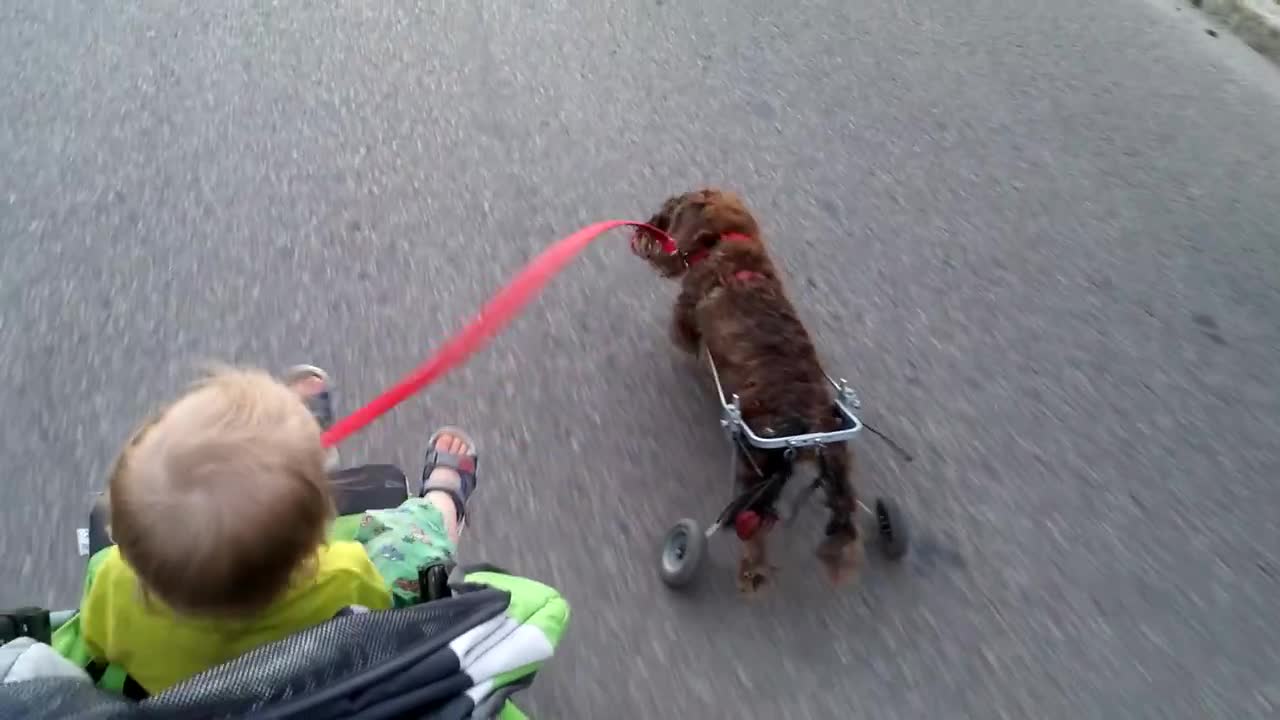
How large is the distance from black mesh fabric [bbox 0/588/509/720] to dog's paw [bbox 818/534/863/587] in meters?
1.10

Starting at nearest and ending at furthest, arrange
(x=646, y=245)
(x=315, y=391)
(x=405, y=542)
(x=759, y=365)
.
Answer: (x=405, y=542) < (x=759, y=365) < (x=315, y=391) < (x=646, y=245)

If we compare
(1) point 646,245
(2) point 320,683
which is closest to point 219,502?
(2) point 320,683

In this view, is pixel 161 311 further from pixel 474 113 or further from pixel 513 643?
pixel 513 643

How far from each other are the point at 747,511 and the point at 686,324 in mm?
719

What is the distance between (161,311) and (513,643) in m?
2.11

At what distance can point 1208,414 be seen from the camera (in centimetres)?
300

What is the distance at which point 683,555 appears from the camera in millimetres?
2336

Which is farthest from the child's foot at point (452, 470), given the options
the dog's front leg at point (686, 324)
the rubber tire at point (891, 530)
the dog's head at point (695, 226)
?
the rubber tire at point (891, 530)

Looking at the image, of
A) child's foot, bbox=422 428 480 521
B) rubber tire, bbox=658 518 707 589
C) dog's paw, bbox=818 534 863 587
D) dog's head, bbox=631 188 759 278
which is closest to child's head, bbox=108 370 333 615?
child's foot, bbox=422 428 480 521

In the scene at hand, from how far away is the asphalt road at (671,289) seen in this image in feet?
7.68

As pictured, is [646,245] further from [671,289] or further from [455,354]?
[455,354]

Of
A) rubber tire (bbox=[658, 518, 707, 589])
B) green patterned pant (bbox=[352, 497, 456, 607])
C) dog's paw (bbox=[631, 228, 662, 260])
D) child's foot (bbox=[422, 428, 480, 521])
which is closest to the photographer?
green patterned pant (bbox=[352, 497, 456, 607])

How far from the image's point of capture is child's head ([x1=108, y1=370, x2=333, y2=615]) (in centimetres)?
121

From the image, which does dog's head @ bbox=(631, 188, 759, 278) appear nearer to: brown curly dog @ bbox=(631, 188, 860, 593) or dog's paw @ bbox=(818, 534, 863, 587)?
brown curly dog @ bbox=(631, 188, 860, 593)
